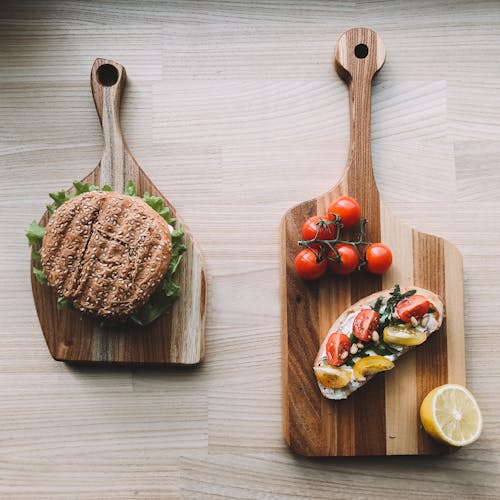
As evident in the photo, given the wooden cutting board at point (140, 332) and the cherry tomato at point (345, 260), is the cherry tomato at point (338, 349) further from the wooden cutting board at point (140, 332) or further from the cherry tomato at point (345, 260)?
the wooden cutting board at point (140, 332)

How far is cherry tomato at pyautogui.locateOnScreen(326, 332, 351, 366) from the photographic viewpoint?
2.08 m

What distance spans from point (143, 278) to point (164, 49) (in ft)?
3.54

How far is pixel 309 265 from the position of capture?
2.13 m

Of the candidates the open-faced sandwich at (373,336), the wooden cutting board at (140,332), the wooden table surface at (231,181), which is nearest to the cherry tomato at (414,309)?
the open-faced sandwich at (373,336)

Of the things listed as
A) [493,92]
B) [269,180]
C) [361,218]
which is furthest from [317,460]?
[493,92]

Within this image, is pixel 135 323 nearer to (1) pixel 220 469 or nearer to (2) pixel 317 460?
(1) pixel 220 469

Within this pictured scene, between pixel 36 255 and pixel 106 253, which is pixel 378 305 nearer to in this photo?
pixel 106 253

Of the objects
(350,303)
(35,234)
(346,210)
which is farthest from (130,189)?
(350,303)

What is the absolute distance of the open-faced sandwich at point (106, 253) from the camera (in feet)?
6.66

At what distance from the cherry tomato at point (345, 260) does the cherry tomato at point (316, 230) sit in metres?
0.06

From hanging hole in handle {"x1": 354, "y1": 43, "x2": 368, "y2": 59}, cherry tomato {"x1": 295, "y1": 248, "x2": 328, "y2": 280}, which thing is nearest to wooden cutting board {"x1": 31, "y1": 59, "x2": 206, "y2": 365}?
cherry tomato {"x1": 295, "y1": 248, "x2": 328, "y2": 280}

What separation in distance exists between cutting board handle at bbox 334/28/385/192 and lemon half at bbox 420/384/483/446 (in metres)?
0.93

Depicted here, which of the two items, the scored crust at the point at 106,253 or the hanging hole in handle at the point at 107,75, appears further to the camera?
the hanging hole in handle at the point at 107,75

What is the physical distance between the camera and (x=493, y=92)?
237 cm
